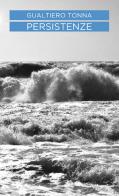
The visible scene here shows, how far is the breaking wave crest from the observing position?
20328 millimetres

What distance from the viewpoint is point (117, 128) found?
11500 millimetres

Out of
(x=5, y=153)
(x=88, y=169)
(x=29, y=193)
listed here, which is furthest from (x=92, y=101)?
(x=29, y=193)

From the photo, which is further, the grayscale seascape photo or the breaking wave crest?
the breaking wave crest

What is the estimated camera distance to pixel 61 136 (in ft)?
34.8

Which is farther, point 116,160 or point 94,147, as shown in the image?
point 94,147

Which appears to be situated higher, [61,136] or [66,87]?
[66,87]

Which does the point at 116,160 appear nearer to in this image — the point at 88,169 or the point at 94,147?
the point at 88,169

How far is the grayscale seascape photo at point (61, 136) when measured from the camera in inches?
251

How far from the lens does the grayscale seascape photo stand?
6375mm

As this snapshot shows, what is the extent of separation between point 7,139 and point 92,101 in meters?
8.91

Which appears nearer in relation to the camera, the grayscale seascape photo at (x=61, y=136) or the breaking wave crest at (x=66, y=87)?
the grayscale seascape photo at (x=61, y=136)

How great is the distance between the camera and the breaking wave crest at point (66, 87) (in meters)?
20.3

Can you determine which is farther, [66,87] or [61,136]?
[66,87]

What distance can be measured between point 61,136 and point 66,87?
36.1ft
